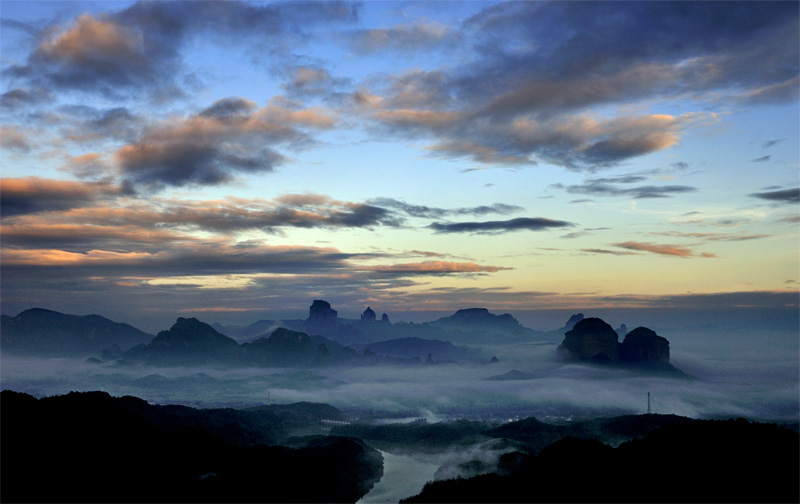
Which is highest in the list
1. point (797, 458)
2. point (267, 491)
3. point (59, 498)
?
point (797, 458)

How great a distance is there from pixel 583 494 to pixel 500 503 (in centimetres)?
2829

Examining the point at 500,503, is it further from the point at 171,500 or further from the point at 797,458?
the point at 171,500

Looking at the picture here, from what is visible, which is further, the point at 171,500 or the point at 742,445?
the point at 742,445

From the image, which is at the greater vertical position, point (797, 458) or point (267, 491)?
point (797, 458)

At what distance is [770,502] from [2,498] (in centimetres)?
21195

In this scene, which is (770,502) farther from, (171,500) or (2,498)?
(2,498)

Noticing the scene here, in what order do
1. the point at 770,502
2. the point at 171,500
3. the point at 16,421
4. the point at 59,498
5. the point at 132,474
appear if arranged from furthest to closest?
the point at 16,421
the point at 132,474
the point at 171,500
the point at 59,498
the point at 770,502

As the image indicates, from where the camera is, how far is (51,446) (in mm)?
184625

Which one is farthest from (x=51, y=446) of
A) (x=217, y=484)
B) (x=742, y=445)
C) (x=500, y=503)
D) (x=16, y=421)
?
(x=742, y=445)

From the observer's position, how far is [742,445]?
186875mm

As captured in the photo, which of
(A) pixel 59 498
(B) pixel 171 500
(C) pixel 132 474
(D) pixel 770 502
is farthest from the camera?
(C) pixel 132 474

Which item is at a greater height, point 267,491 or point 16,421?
point 16,421

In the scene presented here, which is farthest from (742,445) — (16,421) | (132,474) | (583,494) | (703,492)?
(16,421)

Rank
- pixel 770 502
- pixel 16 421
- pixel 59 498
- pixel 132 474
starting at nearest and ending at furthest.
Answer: pixel 770 502 → pixel 59 498 → pixel 132 474 → pixel 16 421
